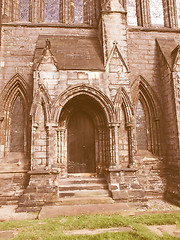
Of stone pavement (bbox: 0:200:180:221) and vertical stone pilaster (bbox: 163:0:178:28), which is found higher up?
vertical stone pilaster (bbox: 163:0:178:28)

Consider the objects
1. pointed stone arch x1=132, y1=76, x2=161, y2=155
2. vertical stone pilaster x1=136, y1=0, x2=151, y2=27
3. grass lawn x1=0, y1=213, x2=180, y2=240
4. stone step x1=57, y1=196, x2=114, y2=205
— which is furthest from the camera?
vertical stone pilaster x1=136, y1=0, x2=151, y2=27

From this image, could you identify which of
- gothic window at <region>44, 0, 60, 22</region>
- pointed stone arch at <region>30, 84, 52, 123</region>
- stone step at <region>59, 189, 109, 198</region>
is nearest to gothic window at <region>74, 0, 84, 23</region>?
gothic window at <region>44, 0, 60, 22</region>

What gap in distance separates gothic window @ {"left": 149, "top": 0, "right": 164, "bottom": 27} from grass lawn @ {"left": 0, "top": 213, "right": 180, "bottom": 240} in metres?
8.87

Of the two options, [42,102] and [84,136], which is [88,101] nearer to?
[84,136]

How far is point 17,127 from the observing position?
8.31 m

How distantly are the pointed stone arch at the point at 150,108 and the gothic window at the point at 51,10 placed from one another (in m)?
5.17

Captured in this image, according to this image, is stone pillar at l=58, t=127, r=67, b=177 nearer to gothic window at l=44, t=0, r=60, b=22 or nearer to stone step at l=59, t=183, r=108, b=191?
stone step at l=59, t=183, r=108, b=191

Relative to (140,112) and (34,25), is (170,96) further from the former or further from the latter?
(34,25)

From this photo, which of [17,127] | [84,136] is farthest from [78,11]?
[17,127]

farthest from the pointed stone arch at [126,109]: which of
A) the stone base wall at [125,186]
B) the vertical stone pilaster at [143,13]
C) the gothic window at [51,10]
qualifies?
the gothic window at [51,10]

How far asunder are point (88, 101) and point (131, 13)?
18.2 feet

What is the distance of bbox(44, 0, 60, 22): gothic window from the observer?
9.62 meters

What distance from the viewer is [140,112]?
8898mm

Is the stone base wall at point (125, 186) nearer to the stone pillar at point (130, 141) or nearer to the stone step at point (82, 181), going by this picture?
the stone pillar at point (130, 141)
